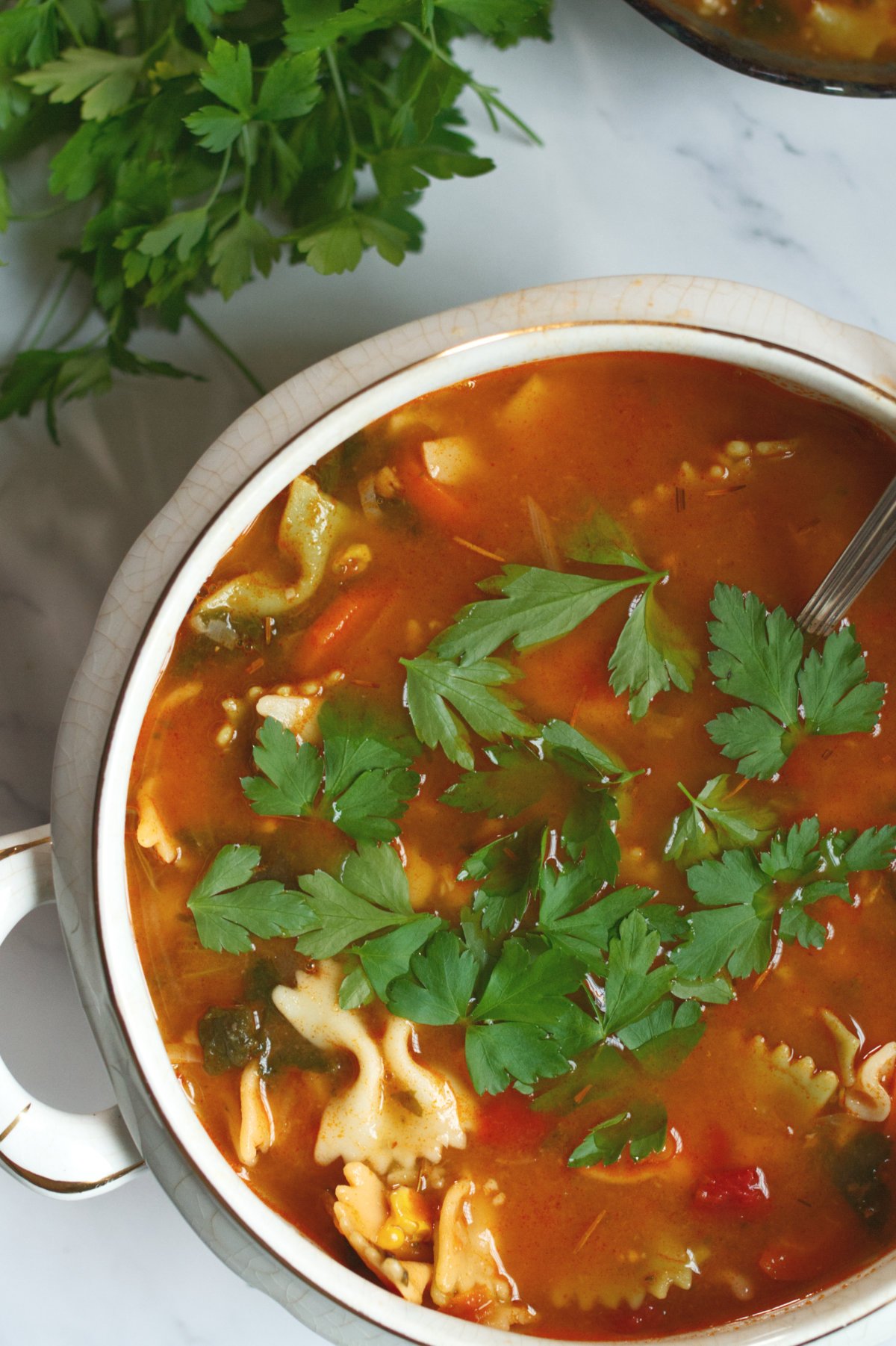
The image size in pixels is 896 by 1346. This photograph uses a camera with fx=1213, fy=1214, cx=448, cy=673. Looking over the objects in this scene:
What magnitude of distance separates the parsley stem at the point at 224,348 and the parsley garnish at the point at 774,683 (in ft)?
3.17

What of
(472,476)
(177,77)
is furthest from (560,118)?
(472,476)

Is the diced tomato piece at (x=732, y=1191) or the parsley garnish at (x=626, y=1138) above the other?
the parsley garnish at (x=626, y=1138)

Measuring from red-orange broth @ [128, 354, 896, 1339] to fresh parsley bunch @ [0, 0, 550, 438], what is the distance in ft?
1.69

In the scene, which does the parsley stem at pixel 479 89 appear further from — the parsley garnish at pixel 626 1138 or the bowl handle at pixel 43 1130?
the parsley garnish at pixel 626 1138

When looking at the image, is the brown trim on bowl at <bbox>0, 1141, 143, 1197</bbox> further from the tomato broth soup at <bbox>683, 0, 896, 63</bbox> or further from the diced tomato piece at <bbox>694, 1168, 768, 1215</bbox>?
the tomato broth soup at <bbox>683, 0, 896, 63</bbox>

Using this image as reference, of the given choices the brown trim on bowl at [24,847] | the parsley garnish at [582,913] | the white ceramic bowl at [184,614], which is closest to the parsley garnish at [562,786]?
the parsley garnish at [582,913]

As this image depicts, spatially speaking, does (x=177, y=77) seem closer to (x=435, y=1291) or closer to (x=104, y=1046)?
(x=104, y=1046)

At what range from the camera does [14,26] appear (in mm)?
2000

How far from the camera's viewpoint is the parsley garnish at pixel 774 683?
1761 mm

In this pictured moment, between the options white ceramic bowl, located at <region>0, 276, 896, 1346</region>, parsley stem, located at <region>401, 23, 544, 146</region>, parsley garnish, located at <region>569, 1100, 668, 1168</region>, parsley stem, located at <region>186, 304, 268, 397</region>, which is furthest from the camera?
parsley stem, located at <region>186, 304, 268, 397</region>

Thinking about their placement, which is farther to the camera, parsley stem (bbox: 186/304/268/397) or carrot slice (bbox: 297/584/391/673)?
parsley stem (bbox: 186/304/268/397)

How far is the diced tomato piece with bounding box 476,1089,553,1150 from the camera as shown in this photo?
1.84m

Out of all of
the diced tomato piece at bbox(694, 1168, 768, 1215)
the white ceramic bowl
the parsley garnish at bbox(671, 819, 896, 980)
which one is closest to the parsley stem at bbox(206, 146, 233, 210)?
the white ceramic bowl

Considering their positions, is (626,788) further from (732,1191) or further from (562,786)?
(732,1191)
